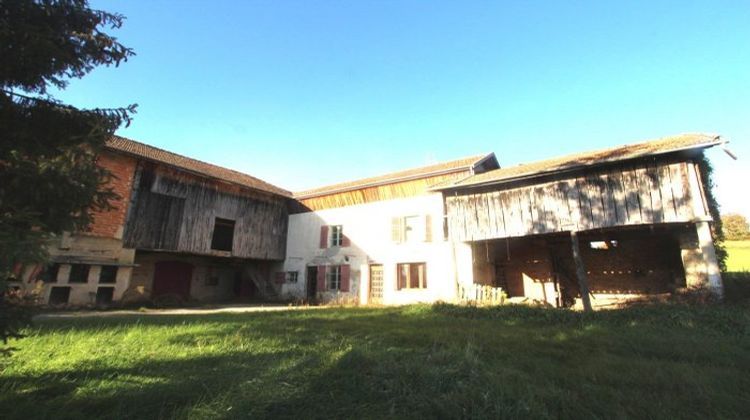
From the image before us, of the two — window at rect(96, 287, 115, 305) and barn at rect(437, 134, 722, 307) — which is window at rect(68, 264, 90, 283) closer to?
window at rect(96, 287, 115, 305)

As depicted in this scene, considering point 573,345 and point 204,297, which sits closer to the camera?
point 573,345

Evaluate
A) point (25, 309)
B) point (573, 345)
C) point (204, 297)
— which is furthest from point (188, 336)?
point (204, 297)

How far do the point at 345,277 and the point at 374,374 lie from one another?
49.8 ft

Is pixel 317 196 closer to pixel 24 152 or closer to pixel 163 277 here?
pixel 163 277

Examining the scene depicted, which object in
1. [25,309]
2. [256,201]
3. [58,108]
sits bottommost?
Result: [25,309]

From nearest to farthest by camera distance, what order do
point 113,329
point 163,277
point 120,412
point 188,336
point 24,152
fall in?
point 120,412
point 24,152
point 188,336
point 113,329
point 163,277

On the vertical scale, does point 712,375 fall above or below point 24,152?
below

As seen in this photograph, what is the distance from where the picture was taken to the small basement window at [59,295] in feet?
47.3

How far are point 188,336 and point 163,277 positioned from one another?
14755mm

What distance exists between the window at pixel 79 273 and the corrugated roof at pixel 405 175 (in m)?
10.9

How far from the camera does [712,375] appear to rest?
4.57m

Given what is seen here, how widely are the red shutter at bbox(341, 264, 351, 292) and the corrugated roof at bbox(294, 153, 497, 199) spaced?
14.1ft

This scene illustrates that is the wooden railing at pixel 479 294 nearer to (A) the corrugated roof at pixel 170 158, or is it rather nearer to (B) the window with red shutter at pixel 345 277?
(B) the window with red shutter at pixel 345 277

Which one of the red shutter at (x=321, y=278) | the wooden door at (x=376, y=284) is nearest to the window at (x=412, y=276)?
the wooden door at (x=376, y=284)
